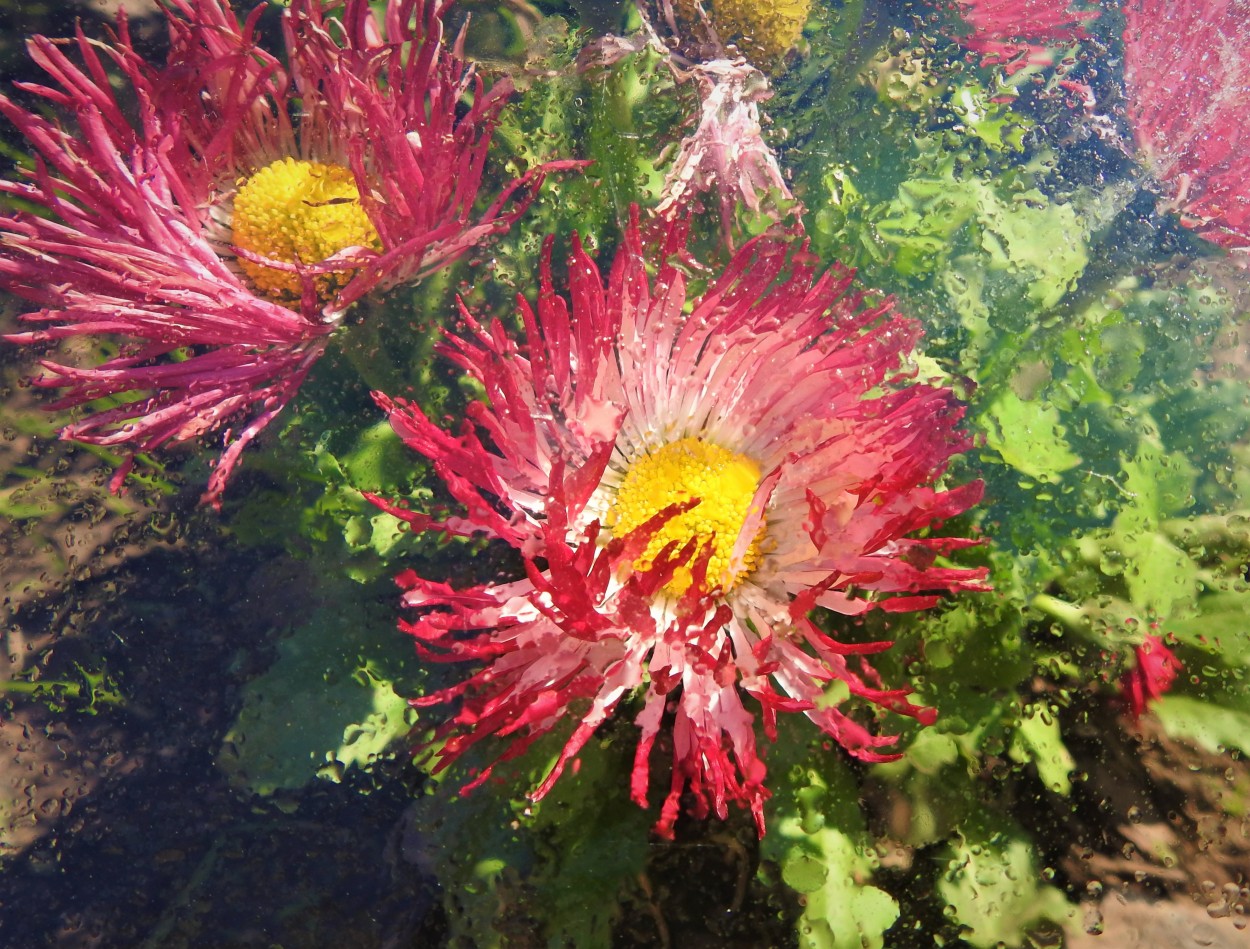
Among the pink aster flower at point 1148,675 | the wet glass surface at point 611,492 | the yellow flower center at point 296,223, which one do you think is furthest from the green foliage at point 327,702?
the pink aster flower at point 1148,675

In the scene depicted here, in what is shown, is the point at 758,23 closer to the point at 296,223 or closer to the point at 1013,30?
the point at 1013,30

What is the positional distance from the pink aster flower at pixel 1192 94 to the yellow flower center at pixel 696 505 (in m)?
0.66

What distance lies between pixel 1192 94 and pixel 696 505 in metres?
0.88

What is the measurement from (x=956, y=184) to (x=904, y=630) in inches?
18.2

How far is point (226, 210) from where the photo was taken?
809mm

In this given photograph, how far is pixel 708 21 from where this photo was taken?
A: 882mm

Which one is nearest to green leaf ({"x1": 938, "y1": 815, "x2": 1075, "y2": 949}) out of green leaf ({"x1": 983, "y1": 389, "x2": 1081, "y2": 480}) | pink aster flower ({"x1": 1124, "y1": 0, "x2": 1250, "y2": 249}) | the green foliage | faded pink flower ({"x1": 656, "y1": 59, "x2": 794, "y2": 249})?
green leaf ({"x1": 983, "y1": 389, "x2": 1081, "y2": 480})

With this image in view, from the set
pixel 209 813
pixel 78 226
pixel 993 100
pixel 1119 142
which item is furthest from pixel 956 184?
pixel 209 813

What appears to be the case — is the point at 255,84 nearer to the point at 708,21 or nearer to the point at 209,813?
the point at 708,21

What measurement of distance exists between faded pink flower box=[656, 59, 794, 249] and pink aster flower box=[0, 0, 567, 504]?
0.18m

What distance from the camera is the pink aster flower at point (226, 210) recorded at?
690 millimetres

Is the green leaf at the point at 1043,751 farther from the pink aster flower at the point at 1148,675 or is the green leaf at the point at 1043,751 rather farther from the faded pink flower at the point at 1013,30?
the faded pink flower at the point at 1013,30

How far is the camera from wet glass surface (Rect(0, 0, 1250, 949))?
0.61 meters

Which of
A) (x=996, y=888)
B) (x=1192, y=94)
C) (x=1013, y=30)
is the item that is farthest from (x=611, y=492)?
(x=1192, y=94)
